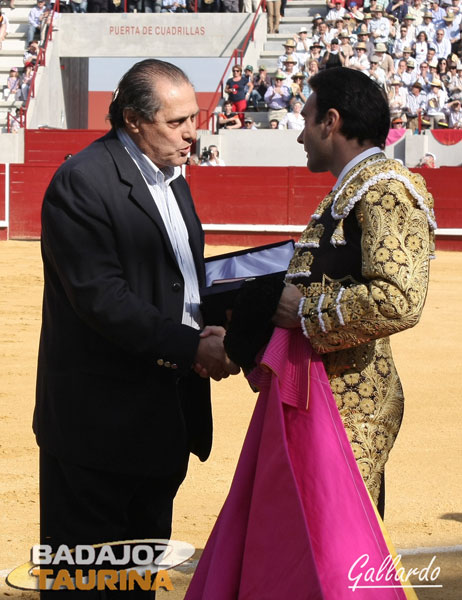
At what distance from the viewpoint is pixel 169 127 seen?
2125mm

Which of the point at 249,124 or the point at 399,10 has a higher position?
the point at 399,10

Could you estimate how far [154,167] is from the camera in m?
2.18

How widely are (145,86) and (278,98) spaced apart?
42.1ft

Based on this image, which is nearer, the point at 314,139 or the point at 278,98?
the point at 314,139

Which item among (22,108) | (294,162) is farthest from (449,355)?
(22,108)

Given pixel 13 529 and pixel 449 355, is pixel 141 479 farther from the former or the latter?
pixel 449 355

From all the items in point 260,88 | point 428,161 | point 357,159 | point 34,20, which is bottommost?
point 357,159

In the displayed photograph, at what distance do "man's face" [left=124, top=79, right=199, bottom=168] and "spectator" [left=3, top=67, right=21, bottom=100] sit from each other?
15.9 m

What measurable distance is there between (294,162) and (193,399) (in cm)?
1229

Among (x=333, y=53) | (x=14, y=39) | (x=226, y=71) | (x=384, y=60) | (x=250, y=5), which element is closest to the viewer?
(x=384, y=60)

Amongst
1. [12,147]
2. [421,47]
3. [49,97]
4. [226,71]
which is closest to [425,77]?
[421,47]

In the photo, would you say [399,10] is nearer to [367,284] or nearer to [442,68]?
[442,68]

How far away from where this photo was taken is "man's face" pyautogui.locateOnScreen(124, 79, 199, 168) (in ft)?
6.92

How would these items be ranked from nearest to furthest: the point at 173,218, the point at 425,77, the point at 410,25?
the point at 173,218, the point at 425,77, the point at 410,25
